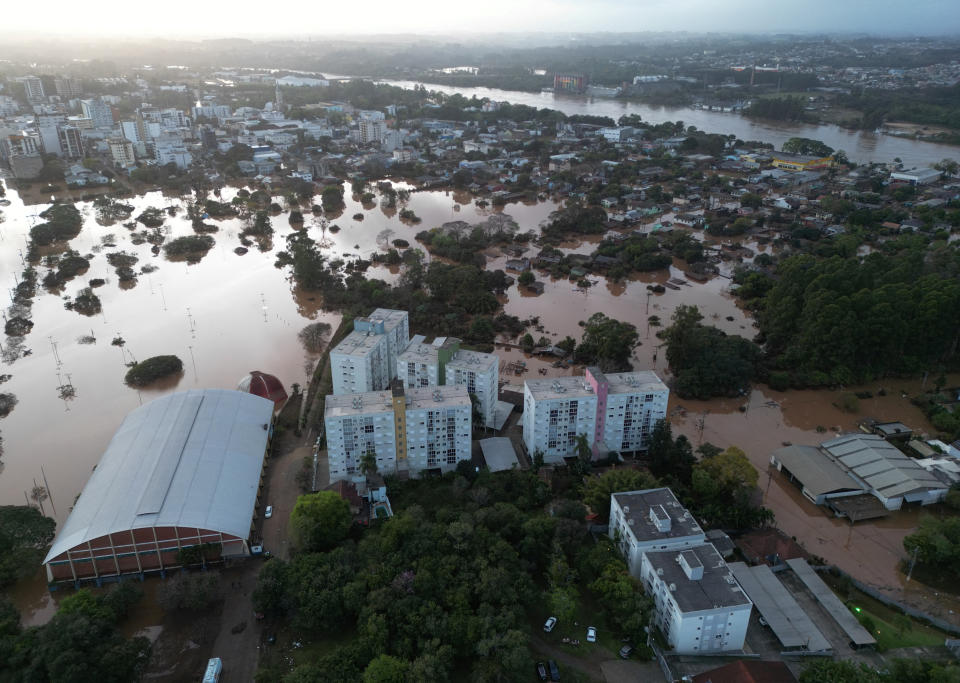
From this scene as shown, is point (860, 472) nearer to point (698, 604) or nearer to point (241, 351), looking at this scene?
point (698, 604)

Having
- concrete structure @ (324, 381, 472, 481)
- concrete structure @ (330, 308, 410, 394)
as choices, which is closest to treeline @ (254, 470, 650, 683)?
concrete structure @ (324, 381, 472, 481)

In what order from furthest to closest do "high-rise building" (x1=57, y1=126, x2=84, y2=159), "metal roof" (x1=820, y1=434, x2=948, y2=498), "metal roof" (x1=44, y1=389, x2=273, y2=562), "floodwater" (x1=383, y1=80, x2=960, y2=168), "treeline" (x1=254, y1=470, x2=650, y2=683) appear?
"floodwater" (x1=383, y1=80, x2=960, y2=168)
"high-rise building" (x1=57, y1=126, x2=84, y2=159)
"metal roof" (x1=820, y1=434, x2=948, y2=498)
"metal roof" (x1=44, y1=389, x2=273, y2=562)
"treeline" (x1=254, y1=470, x2=650, y2=683)

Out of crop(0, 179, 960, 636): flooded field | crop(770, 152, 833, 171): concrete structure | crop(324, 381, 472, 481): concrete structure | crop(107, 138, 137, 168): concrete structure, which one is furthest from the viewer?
crop(107, 138, 137, 168): concrete structure

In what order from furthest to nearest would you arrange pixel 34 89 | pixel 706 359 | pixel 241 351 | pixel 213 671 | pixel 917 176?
1. pixel 34 89
2. pixel 917 176
3. pixel 241 351
4. pixel 706 359
5. pixel 213 671

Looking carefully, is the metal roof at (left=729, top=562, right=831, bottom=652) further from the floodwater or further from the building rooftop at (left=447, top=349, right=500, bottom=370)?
the floodwater

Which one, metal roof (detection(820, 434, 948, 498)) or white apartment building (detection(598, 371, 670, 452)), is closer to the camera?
metal roof (detection(820, 434, 948, 498))

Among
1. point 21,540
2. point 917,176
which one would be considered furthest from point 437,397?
point 917,176

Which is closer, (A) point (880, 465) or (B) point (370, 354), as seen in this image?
(A) point (880, 465)

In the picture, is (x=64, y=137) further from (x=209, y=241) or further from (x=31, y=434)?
(x=31, y=434)
